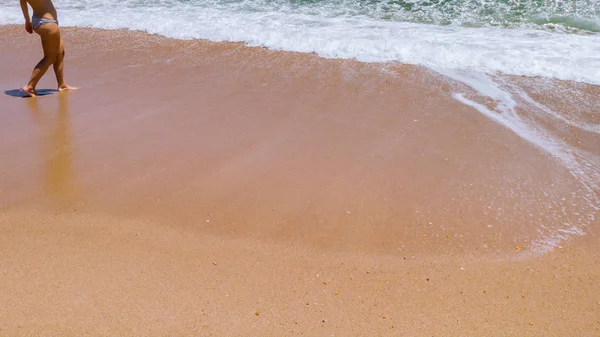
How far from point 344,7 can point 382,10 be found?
0.71m

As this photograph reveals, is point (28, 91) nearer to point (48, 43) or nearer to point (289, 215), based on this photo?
point (48, 43)

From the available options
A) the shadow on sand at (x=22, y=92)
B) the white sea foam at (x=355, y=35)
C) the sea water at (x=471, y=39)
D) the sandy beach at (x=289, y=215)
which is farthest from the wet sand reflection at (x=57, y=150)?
the white sea foam at (x=355, y=35)

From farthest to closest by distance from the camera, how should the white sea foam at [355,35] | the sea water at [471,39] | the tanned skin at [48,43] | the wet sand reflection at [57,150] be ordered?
the white sea foam at [355,35]
the tanned skin at [48,43]
the sea water at [471,39]
the wet sand reflection at [57,150]

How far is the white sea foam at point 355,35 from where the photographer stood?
22.2 feet

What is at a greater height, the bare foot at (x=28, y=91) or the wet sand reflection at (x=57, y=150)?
the bare foot at (x=28, y=91)

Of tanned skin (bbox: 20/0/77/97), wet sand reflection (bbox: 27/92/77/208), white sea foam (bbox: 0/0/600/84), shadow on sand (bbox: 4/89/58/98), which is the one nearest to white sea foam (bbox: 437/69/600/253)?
white sea foam (bbox: 0/0/600/84)

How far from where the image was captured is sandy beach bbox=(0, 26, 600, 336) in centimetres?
261

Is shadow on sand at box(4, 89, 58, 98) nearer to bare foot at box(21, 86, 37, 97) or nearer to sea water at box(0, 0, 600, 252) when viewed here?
bare foot at box(21, 86, 37, 97)

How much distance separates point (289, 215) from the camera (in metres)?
3.45

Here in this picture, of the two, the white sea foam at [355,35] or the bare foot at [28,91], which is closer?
the bare foot at [28,91]

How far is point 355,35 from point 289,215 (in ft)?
16.8

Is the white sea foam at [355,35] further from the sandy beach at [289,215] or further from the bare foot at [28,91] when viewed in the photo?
the bare foot at [28,91]

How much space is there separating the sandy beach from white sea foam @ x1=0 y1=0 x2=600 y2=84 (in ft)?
3.49

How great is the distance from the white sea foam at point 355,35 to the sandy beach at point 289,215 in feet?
3.49
